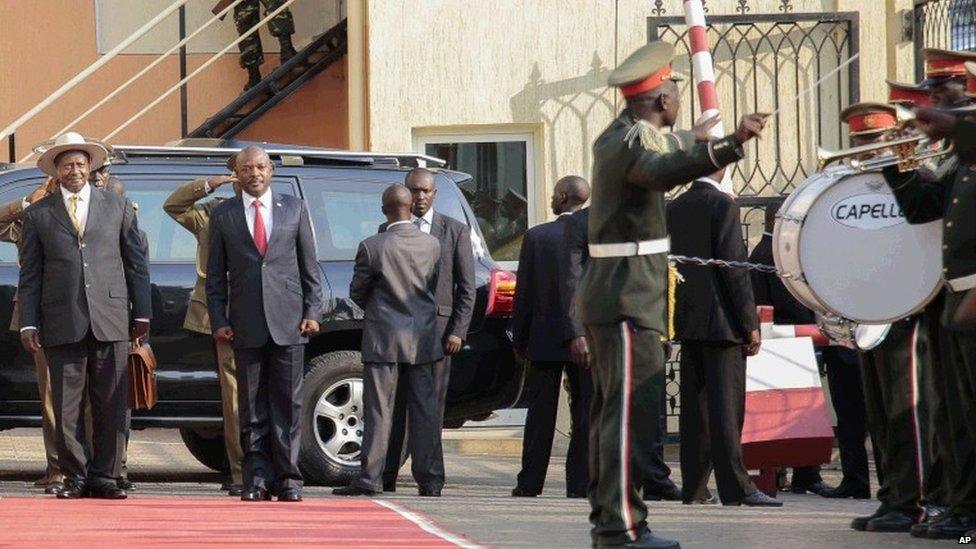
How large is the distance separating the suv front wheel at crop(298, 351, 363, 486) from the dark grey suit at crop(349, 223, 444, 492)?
72 centimetres

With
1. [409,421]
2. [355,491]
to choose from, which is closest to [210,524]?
[355,491]

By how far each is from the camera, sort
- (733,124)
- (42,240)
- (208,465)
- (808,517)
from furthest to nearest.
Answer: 1. (733,124)
2. (208,465)
3. (42,240)
4. (808,517)

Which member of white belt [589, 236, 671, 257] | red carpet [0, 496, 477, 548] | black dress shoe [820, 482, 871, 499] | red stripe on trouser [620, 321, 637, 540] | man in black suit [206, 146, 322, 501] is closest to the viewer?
red stripe on trouser [620, 321, 637, 540]

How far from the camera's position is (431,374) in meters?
12.4

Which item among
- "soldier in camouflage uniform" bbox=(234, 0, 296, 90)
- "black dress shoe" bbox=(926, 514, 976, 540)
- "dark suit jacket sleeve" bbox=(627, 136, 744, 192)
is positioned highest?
"soldier in camouflage uniform" bbox=(234, 0, 296, 90)

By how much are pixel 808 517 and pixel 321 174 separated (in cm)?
453

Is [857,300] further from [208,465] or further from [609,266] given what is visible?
[208,465]

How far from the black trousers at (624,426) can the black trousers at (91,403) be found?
4.19 metres

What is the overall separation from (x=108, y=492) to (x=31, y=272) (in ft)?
4.25

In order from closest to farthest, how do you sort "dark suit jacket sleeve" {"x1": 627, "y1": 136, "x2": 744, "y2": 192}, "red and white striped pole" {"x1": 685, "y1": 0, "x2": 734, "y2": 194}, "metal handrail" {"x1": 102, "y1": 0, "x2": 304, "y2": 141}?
"dark suit jacket sleeve" {"x1": 627, "y1": 136, "x2": 744, "y2": 192}
"red and white striped pole" {"x1": 685, "y1": 0, "x2": 734, "y2": 194}
"metal handrail" {"x1": 102, "y1": 0, "x2": 304, "y2": 141}

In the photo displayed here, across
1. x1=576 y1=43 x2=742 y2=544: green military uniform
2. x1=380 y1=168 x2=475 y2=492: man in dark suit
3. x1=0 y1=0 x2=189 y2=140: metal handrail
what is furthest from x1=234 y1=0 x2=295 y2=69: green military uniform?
x1=576 y1=43 x2=742 y2=544: green military uniform

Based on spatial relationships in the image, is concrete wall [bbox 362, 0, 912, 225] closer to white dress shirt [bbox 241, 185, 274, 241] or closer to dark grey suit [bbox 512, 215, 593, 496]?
dark grey suit [bbox 512, 215, 593, 496]

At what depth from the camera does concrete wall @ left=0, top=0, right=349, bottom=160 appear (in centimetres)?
1973

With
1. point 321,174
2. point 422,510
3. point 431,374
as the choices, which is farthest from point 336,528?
point 321,174
